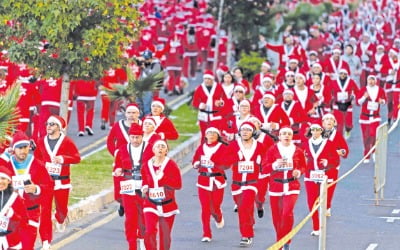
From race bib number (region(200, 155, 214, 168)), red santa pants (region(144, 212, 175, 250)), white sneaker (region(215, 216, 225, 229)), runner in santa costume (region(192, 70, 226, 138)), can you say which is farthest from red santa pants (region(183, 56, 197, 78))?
red santa pants (region(144, 212, 175, 250))

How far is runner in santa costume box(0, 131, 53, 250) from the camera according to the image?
17828mm

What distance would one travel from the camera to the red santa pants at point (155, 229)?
19.1 meters

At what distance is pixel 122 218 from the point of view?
2325 cm

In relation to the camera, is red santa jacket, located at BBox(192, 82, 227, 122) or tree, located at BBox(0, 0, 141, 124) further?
red santa jacket, located at BBox(192, 82, 227, 122)

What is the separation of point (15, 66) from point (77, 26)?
17.5ft

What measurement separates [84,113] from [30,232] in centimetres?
1584

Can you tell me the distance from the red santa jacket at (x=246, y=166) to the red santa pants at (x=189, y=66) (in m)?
24.3

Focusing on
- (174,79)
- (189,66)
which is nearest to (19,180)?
(174,79)

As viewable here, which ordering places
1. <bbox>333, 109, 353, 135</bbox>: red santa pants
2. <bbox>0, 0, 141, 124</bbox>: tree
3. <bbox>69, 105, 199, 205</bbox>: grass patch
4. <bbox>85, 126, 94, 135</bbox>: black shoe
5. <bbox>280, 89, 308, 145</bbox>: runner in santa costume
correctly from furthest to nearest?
<bbox>85, 126, 94, 135</bbox>: black shoe, <bbox>333, 109, 353, 135</bbox>: red santa pants, <bbox>280, 89, 308, 145</bbox>: runner in santa costume, <bbox>69, 105, 199, 205</bbox>: grass patch, <bbox>0, 0, 141, 124</bbox>: tree

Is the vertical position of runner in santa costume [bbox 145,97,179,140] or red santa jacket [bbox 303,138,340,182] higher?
runner in santa costume [bbox 145,97,179,140]

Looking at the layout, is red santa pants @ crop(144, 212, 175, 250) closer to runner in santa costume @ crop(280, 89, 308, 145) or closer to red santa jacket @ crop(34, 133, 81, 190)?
red santa jacket @ crop(34, 133, 81, 190)

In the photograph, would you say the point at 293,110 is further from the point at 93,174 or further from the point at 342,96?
the point at 342,96

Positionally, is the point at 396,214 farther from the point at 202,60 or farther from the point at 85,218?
the point at 202,60

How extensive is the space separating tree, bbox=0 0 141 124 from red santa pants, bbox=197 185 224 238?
320 centimetres
